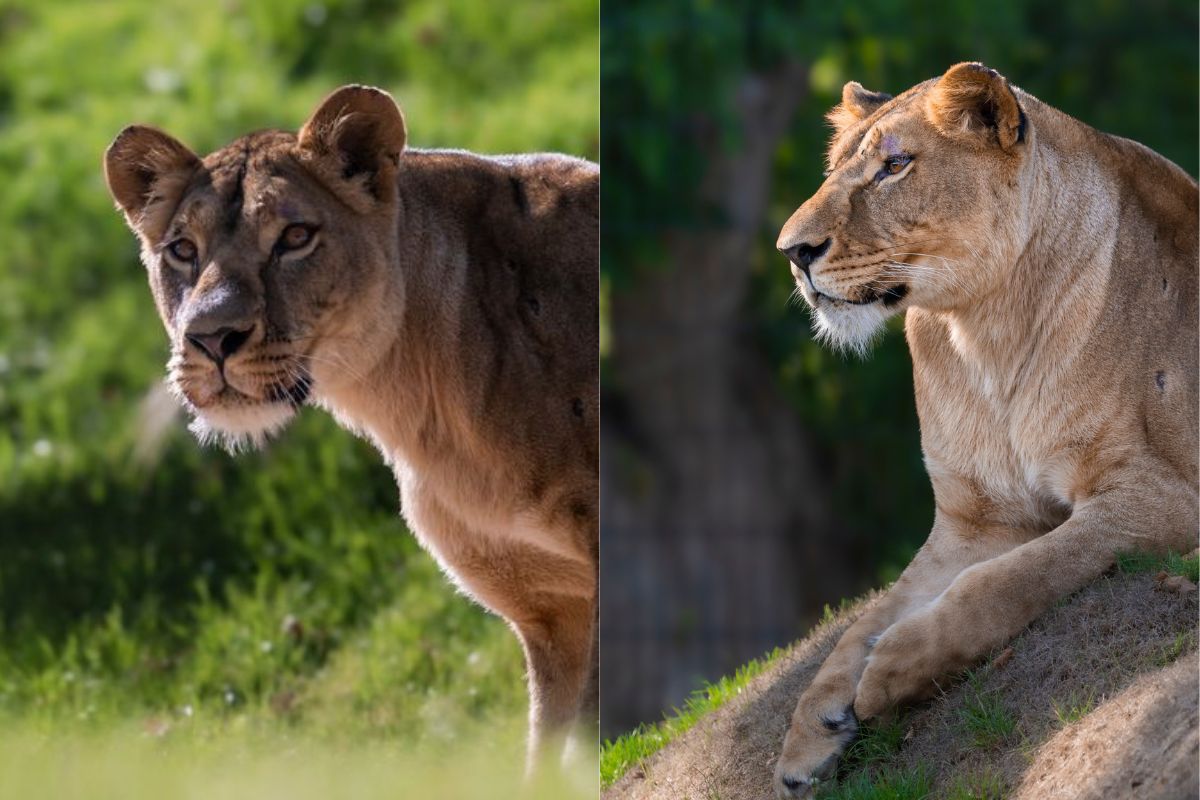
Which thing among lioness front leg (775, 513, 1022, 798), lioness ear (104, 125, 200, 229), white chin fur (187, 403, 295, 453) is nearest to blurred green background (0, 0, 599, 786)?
white chin fur (187, 403, 295, 453)

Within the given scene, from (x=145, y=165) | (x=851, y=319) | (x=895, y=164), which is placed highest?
(x=145, y=165)

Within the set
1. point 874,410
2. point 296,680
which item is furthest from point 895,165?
point 874,410

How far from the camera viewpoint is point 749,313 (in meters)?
9.09

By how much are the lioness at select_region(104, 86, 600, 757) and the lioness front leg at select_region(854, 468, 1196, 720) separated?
107cm

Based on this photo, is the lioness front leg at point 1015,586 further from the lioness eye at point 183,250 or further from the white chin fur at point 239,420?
the lioness eye at point 183,250

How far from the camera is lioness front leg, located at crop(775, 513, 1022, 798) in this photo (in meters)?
3.38

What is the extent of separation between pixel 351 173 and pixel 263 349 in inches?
22.9

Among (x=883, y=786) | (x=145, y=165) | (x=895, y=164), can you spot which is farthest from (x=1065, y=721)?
(x=145, y=165)

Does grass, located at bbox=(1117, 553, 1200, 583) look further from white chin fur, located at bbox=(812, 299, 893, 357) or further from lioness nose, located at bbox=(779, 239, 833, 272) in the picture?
lioness nose, located at bbox=(779, 239, 833, 272)

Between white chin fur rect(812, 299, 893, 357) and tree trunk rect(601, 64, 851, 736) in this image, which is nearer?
white chin fur rect(812, 299, 893, 357)

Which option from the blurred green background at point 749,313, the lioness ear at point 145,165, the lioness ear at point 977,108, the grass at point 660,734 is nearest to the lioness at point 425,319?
the lioness ear at point 145,165

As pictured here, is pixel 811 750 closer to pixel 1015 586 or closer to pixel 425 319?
pixel 1015 586

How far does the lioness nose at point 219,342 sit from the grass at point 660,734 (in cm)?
132

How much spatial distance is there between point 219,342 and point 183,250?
1.13 ft
